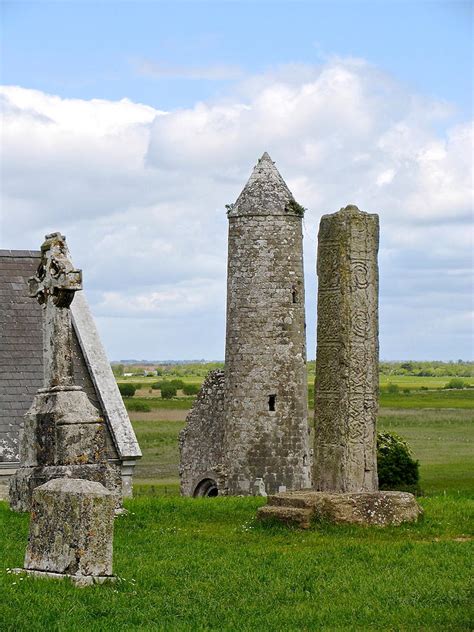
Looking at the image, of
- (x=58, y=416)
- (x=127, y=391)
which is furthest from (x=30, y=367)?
(x=127, y=391)

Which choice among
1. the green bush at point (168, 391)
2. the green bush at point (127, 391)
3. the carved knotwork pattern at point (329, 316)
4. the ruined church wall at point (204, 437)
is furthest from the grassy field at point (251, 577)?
the green bush at point (127, 391)

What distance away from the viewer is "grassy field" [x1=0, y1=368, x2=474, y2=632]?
10164 mm

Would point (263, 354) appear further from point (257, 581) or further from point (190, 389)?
point (190, 389)

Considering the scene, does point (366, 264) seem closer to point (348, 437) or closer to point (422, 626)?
point (348, 437)

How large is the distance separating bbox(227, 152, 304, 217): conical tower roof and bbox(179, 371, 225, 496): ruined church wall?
171 inches

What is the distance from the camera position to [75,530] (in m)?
11.0

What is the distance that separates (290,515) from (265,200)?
1581 centimetres

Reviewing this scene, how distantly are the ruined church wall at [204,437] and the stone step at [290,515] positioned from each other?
15.4 m

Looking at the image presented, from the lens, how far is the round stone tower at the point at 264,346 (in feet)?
101

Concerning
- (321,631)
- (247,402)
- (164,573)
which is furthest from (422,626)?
(247,402)

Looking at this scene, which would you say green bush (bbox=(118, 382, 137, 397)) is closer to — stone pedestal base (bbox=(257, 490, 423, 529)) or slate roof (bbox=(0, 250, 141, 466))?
slate roof (bbox=(0, 250, 141, 466))

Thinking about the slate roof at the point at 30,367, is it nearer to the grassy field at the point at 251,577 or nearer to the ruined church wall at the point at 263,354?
the grassy field at the point at 251,577

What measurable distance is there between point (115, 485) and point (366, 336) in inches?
151

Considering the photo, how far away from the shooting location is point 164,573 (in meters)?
12.2
